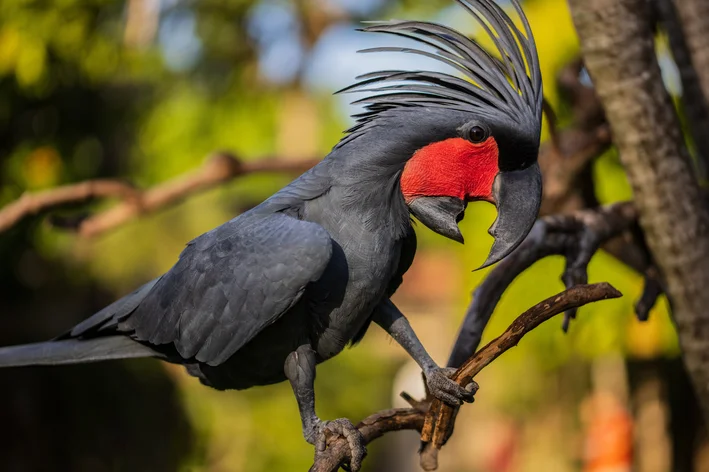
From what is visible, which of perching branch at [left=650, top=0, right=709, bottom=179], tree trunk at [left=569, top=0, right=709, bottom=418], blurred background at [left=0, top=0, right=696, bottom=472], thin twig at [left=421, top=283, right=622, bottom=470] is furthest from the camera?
blurred background at [left=0, top=0, right=696, bottom=472]

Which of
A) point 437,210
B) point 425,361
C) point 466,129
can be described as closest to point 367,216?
point 437,210

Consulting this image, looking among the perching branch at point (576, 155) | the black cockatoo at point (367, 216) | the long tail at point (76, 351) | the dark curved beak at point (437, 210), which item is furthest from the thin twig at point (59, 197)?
the dark curved beak at point (437, 210)

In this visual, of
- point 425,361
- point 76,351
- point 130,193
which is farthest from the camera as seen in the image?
point 130,193

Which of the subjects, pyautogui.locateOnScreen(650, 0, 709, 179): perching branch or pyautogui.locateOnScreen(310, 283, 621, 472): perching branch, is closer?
pyautogui.locateOnScreen(310, 283, 621, 472): perching branch

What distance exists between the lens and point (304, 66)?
891 cm

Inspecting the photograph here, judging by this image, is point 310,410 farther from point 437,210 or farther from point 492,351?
point 437,210

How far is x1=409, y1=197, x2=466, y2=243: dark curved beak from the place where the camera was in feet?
6.07

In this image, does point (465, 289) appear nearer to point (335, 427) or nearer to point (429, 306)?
point (335, 427)

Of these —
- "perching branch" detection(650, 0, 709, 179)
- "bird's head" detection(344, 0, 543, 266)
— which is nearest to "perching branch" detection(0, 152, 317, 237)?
"perching branch" detection(650, 0, 709, 179)

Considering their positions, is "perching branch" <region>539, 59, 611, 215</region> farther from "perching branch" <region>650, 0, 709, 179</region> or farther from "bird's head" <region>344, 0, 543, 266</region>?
"bird's head" <region>344, 0, 543, 266</region>

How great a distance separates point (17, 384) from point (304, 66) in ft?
14.9

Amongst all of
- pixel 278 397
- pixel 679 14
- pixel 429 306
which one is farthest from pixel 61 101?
pixel 429 306

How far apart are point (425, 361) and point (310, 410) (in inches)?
12.3

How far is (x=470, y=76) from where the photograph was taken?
6.22 ft
